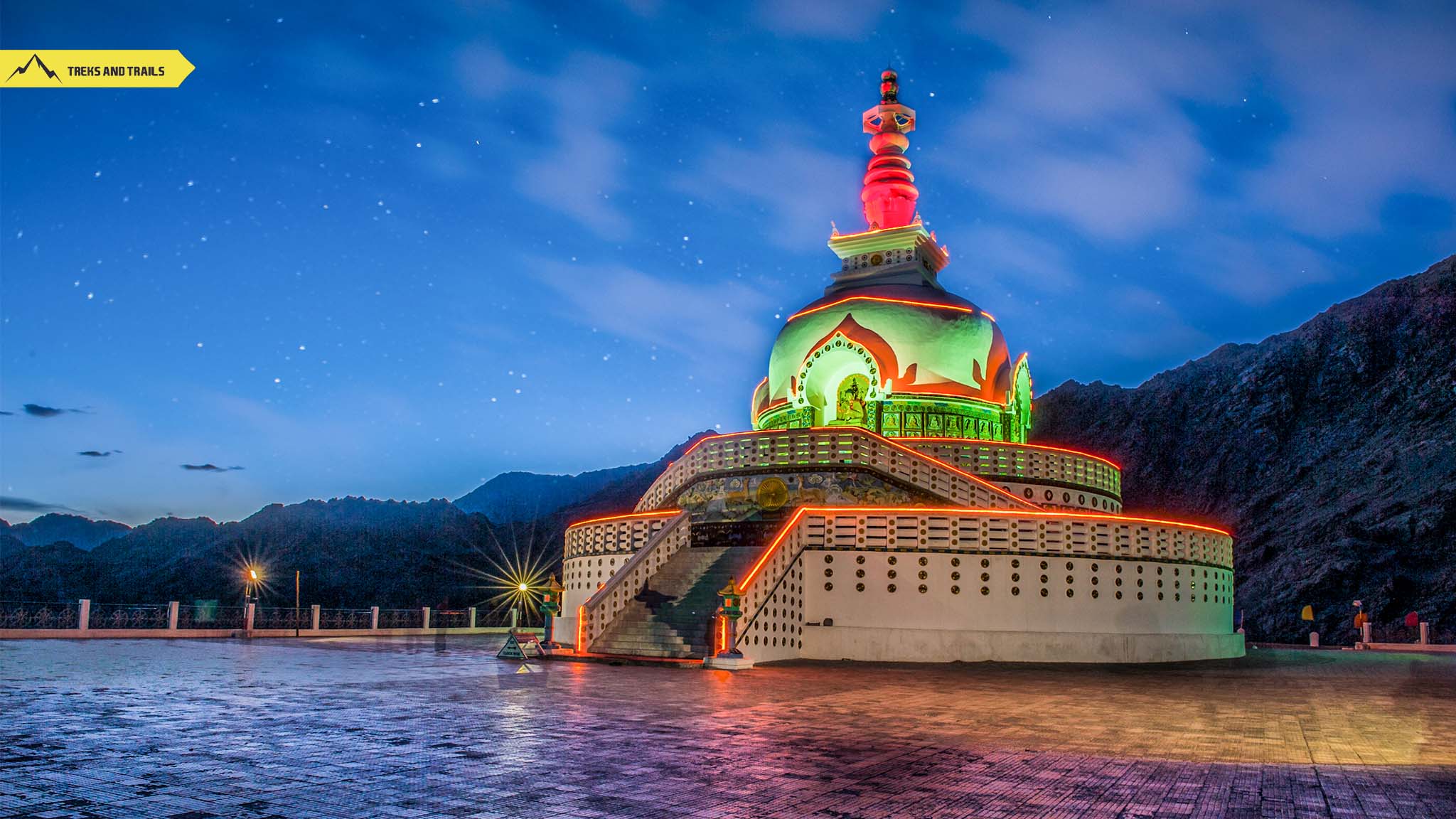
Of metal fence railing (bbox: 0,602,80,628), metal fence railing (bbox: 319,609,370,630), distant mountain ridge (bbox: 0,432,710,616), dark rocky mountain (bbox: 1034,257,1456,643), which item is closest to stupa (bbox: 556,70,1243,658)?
metal fence railing (bbox: 319,609,370,630)

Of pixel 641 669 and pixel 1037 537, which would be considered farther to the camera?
pixel 1037 537

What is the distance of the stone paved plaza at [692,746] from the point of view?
7496 mm

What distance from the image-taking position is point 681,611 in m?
23.5

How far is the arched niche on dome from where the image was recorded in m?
37.2

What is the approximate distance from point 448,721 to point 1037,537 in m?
16.8

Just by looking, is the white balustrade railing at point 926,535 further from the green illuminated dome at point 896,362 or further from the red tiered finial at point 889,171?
the red tiered finial at point 889,171

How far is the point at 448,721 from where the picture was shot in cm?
1152

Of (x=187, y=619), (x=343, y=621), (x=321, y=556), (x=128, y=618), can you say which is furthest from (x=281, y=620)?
(x=321, y=556)

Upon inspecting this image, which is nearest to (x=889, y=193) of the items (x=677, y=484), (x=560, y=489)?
(x=677, y=484)

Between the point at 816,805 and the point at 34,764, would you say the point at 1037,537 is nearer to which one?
the point at 816,805

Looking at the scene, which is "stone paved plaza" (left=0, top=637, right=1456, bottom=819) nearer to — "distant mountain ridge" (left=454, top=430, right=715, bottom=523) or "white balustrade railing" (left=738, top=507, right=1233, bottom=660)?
"white balustrade railing" (left=738, top=507, right=1233, bottom=660)

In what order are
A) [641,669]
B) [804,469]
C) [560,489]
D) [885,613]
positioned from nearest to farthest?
[641,669] < [885,613] < [804,469] < [560,489]

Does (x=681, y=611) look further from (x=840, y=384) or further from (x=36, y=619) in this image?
(x=36, y=619)

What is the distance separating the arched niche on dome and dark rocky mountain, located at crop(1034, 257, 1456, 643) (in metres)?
37.4
